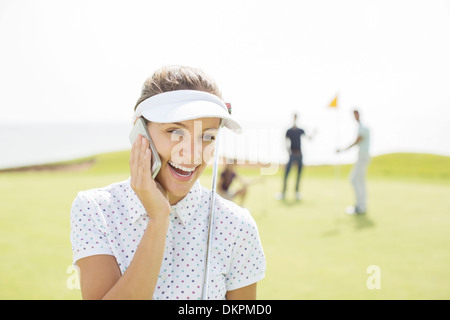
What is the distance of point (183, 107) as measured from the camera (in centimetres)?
128

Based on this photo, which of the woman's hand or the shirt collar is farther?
the shirt collar

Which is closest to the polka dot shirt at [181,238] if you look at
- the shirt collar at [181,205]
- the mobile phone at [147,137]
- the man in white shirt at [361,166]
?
the shirt collar at [181,205]

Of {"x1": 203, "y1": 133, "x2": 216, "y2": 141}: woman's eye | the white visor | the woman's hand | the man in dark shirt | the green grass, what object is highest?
the white visor

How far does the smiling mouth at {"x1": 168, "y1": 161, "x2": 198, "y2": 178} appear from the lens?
1326mm

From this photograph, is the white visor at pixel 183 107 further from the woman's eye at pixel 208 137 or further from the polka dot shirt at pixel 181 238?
the polka dot shirt at pixel 181 238

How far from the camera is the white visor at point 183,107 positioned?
126cm

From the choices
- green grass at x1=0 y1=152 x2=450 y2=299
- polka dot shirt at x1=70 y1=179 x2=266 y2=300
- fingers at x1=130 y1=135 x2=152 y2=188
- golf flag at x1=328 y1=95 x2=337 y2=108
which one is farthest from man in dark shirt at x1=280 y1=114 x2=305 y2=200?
fingers at x1=130 y1=135 x2=152 y2=188

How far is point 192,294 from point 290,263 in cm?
319

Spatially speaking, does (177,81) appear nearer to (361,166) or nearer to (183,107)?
(183,107)

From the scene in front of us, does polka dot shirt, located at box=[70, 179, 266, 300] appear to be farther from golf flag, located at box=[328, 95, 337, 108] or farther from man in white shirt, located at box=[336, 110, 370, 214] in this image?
golf flag, located at box=[328, 95, 337, 108]

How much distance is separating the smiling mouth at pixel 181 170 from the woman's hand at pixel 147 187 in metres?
0.15

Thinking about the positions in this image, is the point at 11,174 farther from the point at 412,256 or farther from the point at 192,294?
the point at 192,294
